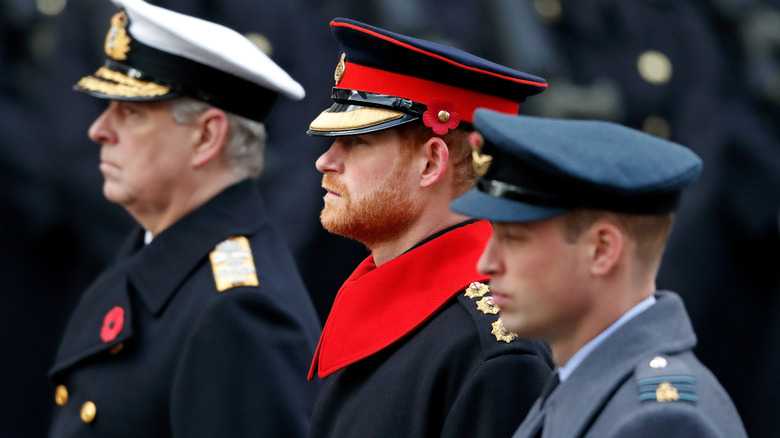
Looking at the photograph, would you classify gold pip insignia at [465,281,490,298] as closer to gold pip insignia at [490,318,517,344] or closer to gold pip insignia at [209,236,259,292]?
gold pip insignia at [490,318,517,344]

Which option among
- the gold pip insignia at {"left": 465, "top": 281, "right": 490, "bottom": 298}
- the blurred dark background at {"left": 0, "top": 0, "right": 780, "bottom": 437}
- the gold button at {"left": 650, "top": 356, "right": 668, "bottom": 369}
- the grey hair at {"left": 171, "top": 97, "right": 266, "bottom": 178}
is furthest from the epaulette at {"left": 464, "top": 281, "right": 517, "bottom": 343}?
the blurred dark background at {"left": 0, "top": 0, "right": 780, "bottom": 437}

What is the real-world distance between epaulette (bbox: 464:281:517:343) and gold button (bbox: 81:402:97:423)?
4.16 feet

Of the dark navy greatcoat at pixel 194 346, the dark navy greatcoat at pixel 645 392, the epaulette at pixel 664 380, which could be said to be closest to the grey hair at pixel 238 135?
the dark navy greatcoat at pixel 194 346

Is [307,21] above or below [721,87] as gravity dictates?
above

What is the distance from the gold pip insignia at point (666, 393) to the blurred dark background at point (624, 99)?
9.57ft

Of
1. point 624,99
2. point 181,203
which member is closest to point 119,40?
point 181,203

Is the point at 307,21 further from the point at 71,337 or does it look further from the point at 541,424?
the point at 541,424

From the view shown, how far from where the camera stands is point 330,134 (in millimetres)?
2666

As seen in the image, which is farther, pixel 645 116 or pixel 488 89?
pixel 645 116

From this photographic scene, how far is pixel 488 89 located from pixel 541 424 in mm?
972

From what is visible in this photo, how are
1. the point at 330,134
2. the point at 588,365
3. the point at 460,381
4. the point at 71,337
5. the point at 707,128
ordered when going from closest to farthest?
1. the point at 588,365
2. the point at 460,381
3. the point at 330,134
4. the point at 71,337
5. the point at 707,128

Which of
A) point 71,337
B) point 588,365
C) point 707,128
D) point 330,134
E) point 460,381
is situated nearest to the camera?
point 588,365

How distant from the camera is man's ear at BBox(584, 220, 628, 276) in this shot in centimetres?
189

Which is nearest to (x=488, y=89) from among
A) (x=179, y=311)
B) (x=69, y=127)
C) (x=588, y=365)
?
(x=588, y=365)
